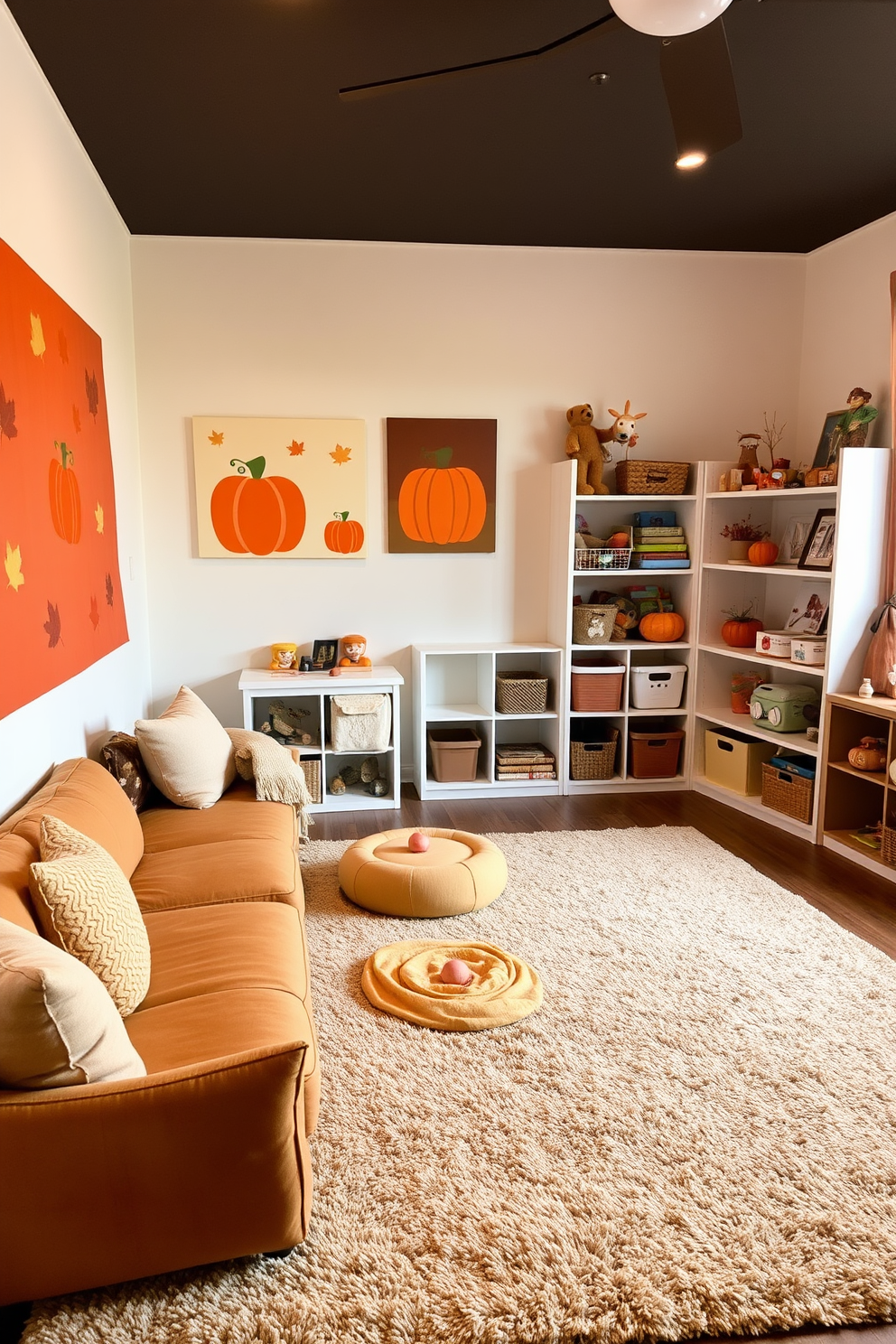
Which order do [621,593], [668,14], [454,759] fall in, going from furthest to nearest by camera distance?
1. [621,593]
2. [454,759]
3. [668,14]

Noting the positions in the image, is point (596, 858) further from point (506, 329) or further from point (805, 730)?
point (506, 329)

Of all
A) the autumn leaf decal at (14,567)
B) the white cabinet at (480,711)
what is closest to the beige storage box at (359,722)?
the white cabinet at (480,711)

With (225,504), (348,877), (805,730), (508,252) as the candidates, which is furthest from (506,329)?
(348,877)

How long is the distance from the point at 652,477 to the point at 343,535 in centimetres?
168

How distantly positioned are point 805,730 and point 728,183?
2.52m

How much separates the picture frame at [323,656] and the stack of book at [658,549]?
1.69m

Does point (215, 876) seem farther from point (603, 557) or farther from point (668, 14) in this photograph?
point (603, 557)

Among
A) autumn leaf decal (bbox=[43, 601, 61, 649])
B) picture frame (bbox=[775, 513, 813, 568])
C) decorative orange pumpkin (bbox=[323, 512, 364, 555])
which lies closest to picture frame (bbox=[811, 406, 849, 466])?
picture frame (bbox=[775, 513, 813, 568])

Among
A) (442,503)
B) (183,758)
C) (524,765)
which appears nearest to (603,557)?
(442,503)

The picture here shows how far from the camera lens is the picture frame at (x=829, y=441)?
454 centimetres

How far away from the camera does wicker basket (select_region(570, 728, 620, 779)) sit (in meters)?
4.94

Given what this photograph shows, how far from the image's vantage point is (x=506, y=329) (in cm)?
489

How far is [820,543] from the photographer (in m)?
4.44

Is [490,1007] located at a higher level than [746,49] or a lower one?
lower
